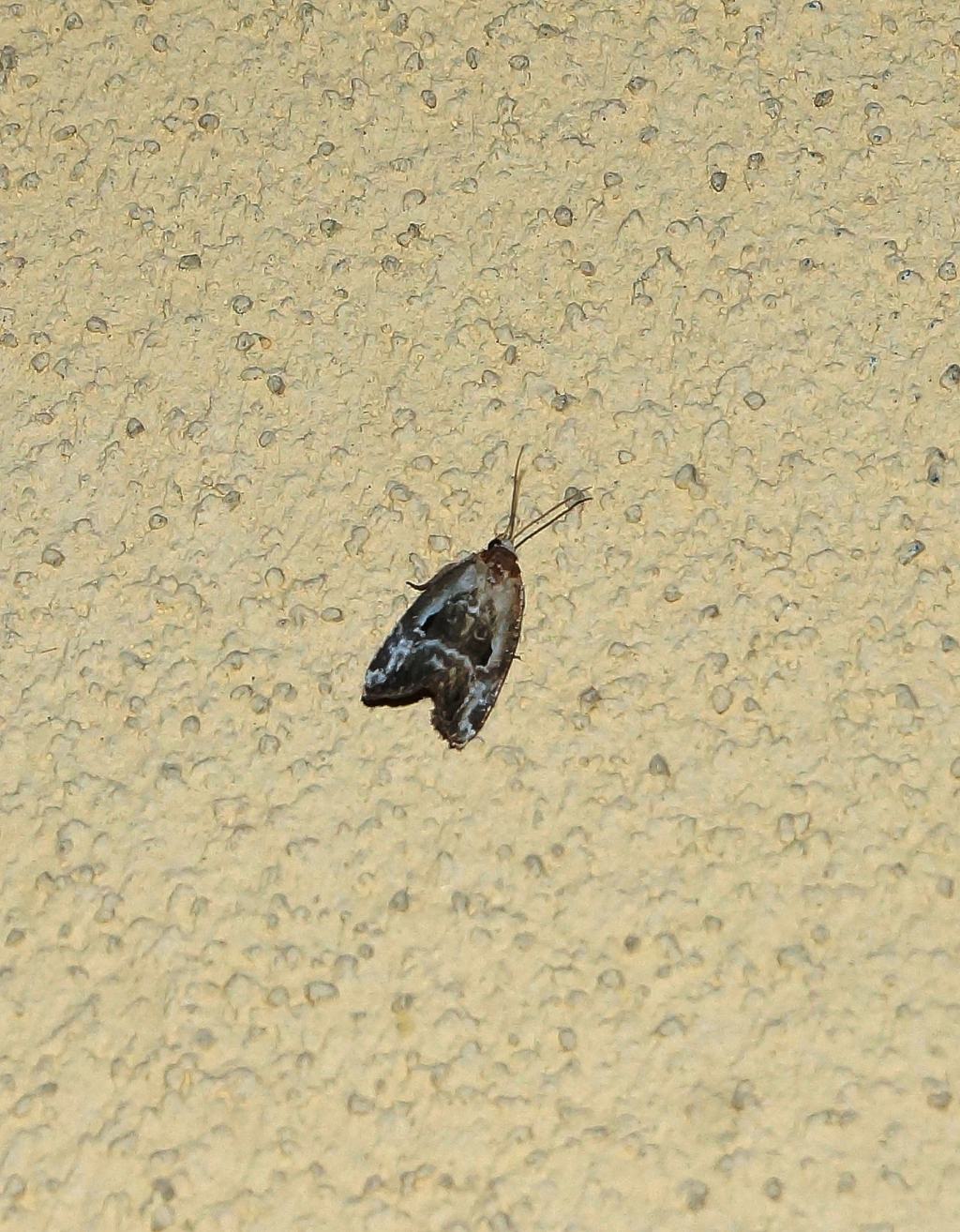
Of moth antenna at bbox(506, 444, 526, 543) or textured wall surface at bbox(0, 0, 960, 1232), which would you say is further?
moth antenna at bbox(506, 444, 526, 543)

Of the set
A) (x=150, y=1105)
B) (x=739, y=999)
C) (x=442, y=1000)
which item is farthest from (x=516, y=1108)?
(x=150, y=1105)

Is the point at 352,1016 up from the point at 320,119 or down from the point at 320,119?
down

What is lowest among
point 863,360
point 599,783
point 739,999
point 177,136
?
point 739,999

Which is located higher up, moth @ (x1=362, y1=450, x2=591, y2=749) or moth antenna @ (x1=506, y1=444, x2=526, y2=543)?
moth antenna @ (x1=506, y1=444, x2=526, y2=543)

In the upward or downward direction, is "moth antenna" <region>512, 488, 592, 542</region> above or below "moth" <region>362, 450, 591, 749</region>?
above

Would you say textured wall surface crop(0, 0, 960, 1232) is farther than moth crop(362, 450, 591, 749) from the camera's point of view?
No

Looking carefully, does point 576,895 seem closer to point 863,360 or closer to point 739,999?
point 739,999

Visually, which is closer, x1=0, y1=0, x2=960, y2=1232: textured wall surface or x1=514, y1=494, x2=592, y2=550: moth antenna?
x1=0, y1=0, x2=960, y2=1232: textured wall surface
